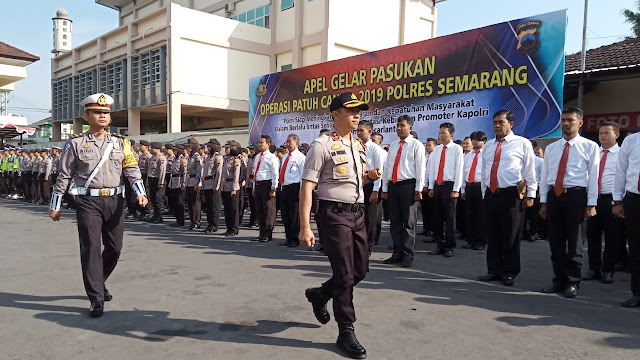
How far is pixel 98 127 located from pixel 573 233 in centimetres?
517

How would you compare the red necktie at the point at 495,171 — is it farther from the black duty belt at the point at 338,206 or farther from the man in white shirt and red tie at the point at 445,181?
the black duty belt at the point at 338,206

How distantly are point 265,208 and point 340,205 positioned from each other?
Result: 5137mm

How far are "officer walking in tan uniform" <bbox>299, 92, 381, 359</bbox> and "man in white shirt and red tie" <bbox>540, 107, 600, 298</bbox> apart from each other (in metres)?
2.67

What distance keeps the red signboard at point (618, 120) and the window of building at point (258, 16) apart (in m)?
22.1

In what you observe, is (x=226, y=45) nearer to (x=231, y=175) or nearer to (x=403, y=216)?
(x=231, y=175)

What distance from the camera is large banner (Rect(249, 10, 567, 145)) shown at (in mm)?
8992

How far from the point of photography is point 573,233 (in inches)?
190

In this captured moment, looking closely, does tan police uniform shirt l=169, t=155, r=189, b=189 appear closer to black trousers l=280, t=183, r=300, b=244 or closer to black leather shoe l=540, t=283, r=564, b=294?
black trousers l=280, t=183, r=300, b=244

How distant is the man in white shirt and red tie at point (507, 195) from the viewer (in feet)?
17.3

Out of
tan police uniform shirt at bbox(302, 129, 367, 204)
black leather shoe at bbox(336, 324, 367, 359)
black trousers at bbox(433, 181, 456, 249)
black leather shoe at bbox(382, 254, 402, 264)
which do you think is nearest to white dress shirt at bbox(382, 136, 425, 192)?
black leather shoe at bbox(382, 254, 402, 264)

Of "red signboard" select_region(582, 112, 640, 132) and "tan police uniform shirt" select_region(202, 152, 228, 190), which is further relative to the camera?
"red signboard" select_region(582, 112, 640, 132)

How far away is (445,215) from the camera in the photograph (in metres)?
7.52

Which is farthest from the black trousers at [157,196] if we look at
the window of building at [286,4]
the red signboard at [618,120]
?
the window of building at [286,4]

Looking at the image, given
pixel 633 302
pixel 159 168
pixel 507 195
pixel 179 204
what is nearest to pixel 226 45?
pixel 159 168
